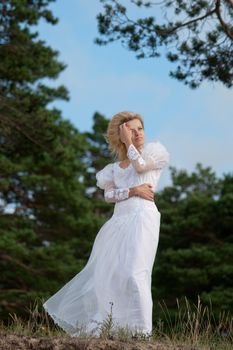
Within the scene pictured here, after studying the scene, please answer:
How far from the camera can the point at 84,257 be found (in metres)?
21.5

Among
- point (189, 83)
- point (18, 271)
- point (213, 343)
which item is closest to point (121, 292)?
point (213, 343)

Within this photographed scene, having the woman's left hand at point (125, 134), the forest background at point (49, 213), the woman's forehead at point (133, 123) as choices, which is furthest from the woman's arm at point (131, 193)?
the forest background at point (49, 213)

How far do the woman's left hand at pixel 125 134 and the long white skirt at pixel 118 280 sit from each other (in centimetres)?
48

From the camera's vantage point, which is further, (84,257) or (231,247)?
(84,257)

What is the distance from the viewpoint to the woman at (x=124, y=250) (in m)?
5.86

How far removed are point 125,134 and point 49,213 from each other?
49.9 ft

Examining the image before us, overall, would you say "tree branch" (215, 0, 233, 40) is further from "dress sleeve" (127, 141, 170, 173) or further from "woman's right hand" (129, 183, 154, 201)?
"woman's right hand" (129, 183, 154, 201)

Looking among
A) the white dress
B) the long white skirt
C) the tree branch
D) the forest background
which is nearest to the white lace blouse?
the white dress

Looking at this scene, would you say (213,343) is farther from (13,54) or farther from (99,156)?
(99,156)

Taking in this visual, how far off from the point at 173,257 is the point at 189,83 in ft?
30.9

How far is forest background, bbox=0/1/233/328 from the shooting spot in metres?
15.5

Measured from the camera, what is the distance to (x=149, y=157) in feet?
20.1

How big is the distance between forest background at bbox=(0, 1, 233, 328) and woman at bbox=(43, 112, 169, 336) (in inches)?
326

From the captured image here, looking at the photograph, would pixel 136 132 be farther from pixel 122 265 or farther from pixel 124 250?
pixel 122 265
